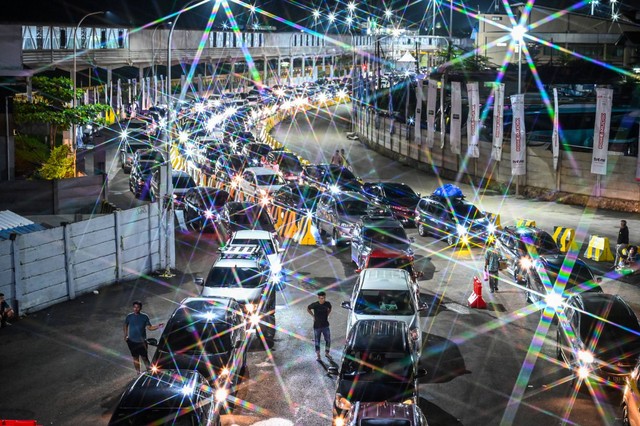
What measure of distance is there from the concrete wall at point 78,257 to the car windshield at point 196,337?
A: 5.90 meters

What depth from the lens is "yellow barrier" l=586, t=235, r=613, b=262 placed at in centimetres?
2452

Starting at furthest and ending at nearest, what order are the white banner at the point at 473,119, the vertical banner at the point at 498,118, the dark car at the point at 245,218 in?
the white banner at the point at 473,119 < the vertical banner at the point at 498,118 < the dark car at the point at 245,218

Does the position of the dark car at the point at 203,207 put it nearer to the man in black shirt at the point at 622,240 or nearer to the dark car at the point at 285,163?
the dark car at the point at 285,163

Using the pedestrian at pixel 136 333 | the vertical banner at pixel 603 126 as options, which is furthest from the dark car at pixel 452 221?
the pedestrian at pixel 136 333

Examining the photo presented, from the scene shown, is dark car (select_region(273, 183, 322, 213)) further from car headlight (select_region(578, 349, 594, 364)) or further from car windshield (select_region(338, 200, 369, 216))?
car headlight (select_region(578, 349, 594, 364))

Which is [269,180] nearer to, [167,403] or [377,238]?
[377,238]

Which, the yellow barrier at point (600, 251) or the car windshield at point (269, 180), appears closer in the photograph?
the yellow barrier at point (600, 251)

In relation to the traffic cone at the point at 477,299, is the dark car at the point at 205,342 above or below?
above

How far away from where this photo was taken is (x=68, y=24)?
34.9 meters

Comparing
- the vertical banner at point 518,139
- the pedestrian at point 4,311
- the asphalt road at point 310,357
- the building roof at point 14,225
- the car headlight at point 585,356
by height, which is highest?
the vertical banner at point 518,139

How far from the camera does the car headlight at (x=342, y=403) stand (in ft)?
40.1

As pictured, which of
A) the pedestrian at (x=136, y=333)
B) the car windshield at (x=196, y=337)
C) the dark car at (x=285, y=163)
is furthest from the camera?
the dark car at (x=285, y=163)

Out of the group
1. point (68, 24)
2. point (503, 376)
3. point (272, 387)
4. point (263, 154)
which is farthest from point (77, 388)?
point (263, 154)

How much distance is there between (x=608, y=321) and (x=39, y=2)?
28869mm
